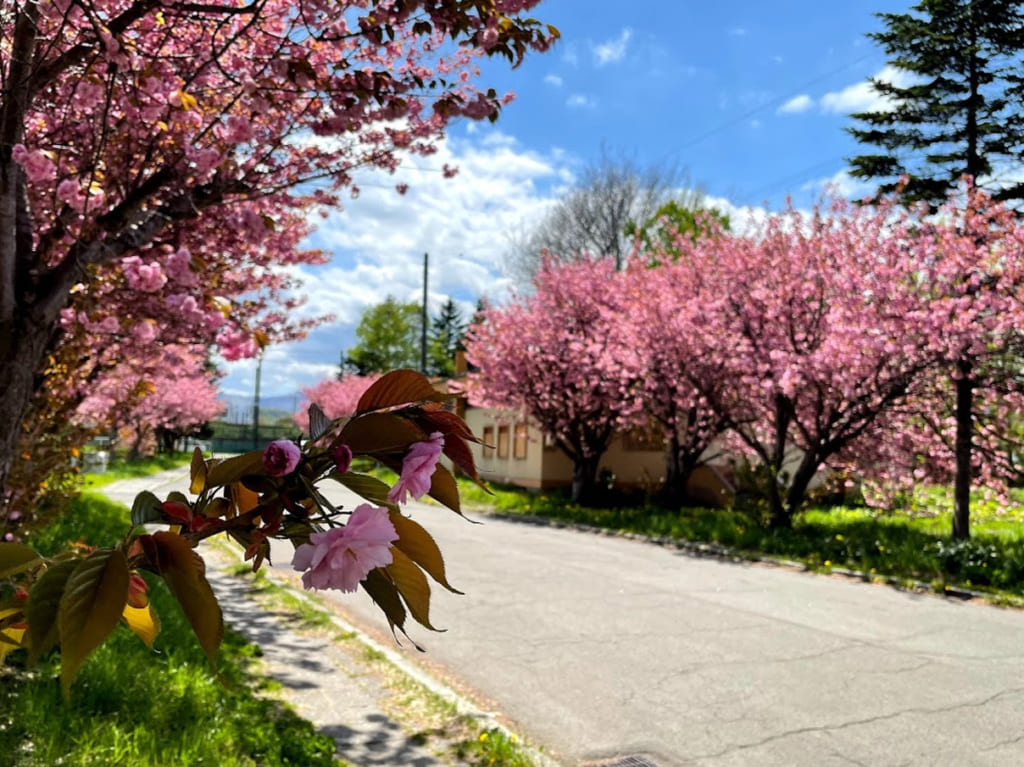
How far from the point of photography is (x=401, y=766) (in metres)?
4.34

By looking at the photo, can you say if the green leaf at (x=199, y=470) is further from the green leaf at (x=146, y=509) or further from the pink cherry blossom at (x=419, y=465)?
the pink cherry blossom at (x=419, y=465)

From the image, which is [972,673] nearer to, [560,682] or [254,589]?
[560,682]

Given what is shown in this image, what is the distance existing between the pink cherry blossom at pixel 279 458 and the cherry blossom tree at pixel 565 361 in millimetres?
20178

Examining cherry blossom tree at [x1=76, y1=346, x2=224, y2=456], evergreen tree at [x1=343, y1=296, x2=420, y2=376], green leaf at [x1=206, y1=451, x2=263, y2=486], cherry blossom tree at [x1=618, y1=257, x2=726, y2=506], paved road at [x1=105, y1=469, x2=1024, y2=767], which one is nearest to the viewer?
green leaf at [x1=206, y1=451, x2=263, y2=486]

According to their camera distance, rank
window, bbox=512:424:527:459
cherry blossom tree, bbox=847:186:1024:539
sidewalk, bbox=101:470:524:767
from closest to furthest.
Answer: sidewalk, bbox=101:470:524:767, cherry blossom tree, bbox=847:186:1024:539, window, bbox=512:424:527:459

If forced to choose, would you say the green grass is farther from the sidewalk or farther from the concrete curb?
the sidewalk

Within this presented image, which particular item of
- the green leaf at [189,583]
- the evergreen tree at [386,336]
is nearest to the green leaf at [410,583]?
the green leaf at [189,583]

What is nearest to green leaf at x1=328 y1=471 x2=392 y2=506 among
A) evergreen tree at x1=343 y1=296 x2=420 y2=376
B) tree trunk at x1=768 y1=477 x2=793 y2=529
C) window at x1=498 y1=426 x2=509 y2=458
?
tree trunk at x1=768 y1=477 x2=793 y2=529

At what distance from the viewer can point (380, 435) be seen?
1.15m

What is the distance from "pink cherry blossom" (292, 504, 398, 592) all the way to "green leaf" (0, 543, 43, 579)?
364mm

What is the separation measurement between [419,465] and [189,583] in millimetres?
346

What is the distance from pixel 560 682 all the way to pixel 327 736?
212cm

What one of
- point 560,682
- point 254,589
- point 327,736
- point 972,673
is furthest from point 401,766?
point 254,589

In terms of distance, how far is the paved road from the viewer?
16.2 feet
